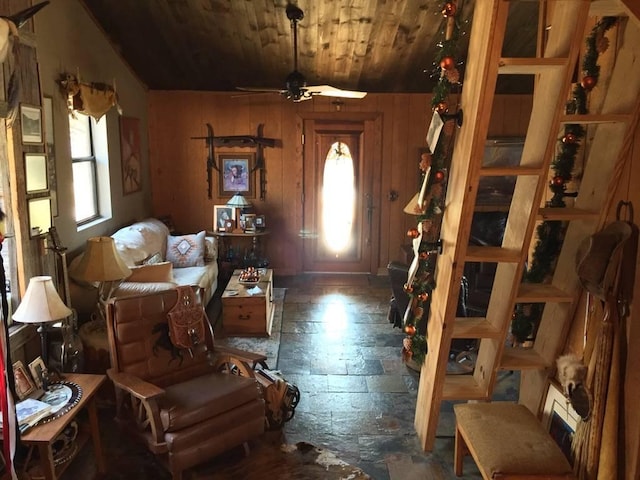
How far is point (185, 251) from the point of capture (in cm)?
575

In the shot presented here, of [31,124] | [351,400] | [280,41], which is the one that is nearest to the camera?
[31,124]

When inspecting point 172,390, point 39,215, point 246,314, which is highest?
point 39,215

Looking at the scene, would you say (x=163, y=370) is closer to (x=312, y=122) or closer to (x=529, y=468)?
(x=529, y=468)

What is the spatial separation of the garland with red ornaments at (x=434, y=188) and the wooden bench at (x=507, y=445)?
541 mm

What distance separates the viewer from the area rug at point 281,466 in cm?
283

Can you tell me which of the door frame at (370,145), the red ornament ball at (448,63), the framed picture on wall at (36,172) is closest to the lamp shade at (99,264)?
the framed picture on wall at (36,172)

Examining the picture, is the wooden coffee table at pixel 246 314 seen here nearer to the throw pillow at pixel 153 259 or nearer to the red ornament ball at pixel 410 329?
the throw pillow at pixel 153 259

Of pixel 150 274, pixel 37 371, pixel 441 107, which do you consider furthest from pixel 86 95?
pixel 441 107

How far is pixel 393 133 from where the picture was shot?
265 inches

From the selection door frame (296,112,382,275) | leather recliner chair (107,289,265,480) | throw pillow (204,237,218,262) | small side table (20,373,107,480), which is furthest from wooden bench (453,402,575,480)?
door frame (296,112,382,275)

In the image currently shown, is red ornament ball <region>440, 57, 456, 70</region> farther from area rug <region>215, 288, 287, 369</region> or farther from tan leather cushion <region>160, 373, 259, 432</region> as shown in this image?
area rug <region>215, 288, 287, 369</region>

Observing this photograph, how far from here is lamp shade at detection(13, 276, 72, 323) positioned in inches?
109

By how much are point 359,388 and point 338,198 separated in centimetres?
345

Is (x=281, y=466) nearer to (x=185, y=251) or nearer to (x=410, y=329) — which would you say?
(x=410, y=329)
